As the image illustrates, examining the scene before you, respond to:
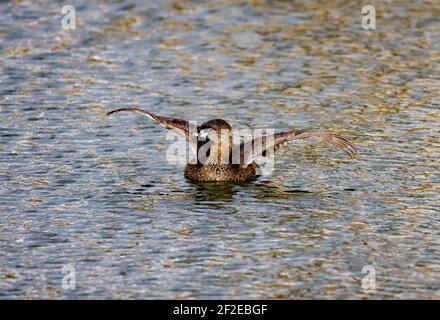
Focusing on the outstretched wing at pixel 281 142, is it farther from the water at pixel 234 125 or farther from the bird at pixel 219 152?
the water at pixel 234 125

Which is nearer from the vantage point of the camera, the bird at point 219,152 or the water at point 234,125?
the water at point 234,125

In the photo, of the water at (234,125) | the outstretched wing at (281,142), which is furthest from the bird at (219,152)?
the water at (234,125)

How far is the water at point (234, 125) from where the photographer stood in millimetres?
9719

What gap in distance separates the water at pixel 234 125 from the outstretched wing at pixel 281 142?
12.4 inches

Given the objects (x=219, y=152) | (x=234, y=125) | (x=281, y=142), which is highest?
(x=234, y=125)

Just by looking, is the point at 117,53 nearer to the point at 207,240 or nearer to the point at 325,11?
the point at 325,11

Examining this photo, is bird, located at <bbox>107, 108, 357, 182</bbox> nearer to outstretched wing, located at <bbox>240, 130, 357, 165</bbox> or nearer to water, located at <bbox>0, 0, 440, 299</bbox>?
outstretched wing, located at <bbox>240, 130, 357, 165</bbox>

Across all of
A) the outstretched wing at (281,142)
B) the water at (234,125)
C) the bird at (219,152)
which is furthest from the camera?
the bird at (219,152)

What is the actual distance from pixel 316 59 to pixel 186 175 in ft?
14.4

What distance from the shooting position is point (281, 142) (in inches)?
477

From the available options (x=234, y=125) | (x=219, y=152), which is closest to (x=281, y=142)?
(x=219, y=152)

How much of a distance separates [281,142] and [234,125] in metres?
1.95

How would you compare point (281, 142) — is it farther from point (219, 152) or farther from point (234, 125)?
point (234, 125)

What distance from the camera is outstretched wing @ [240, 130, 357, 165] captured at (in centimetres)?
1187
